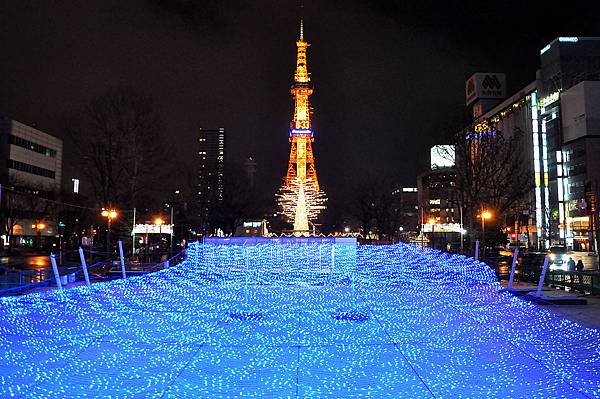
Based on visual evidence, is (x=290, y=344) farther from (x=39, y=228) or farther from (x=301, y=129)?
(x=301, y=129)

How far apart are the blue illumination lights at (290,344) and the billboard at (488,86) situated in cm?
9396

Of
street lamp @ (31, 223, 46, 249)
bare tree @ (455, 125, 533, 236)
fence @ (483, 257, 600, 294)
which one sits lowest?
fence @ (483, 257, 600, 294)

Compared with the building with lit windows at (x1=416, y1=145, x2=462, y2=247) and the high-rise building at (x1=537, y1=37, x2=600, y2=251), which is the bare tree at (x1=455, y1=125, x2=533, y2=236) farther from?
the high-rise building at (x1=537, y1=37, x2=600, y2=251)

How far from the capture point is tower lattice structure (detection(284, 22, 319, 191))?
226 ft

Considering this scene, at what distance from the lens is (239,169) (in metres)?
52.5

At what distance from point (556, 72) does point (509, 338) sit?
2935 inches

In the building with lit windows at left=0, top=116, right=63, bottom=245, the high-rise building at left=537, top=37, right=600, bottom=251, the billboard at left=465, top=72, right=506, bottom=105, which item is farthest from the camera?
the billboard at left=465, top=72, right=506, bottom=105

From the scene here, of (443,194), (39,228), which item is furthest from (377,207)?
(39,228)

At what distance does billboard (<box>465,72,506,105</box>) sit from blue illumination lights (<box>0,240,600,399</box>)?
9396 cm

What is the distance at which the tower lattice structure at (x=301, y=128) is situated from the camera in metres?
68.9

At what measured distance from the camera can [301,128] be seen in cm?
7000

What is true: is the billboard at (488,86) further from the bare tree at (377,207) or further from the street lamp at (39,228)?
the street lamp at (39,228)

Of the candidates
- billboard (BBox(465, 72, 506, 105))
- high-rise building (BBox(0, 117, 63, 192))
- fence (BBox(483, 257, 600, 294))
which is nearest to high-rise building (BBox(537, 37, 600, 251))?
billboard (BBox(465, 72, 506, 105))

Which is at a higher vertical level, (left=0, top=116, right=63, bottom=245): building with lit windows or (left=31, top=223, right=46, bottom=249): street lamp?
(left=0, top=116, right=63, bottom=245): building with lit windows
